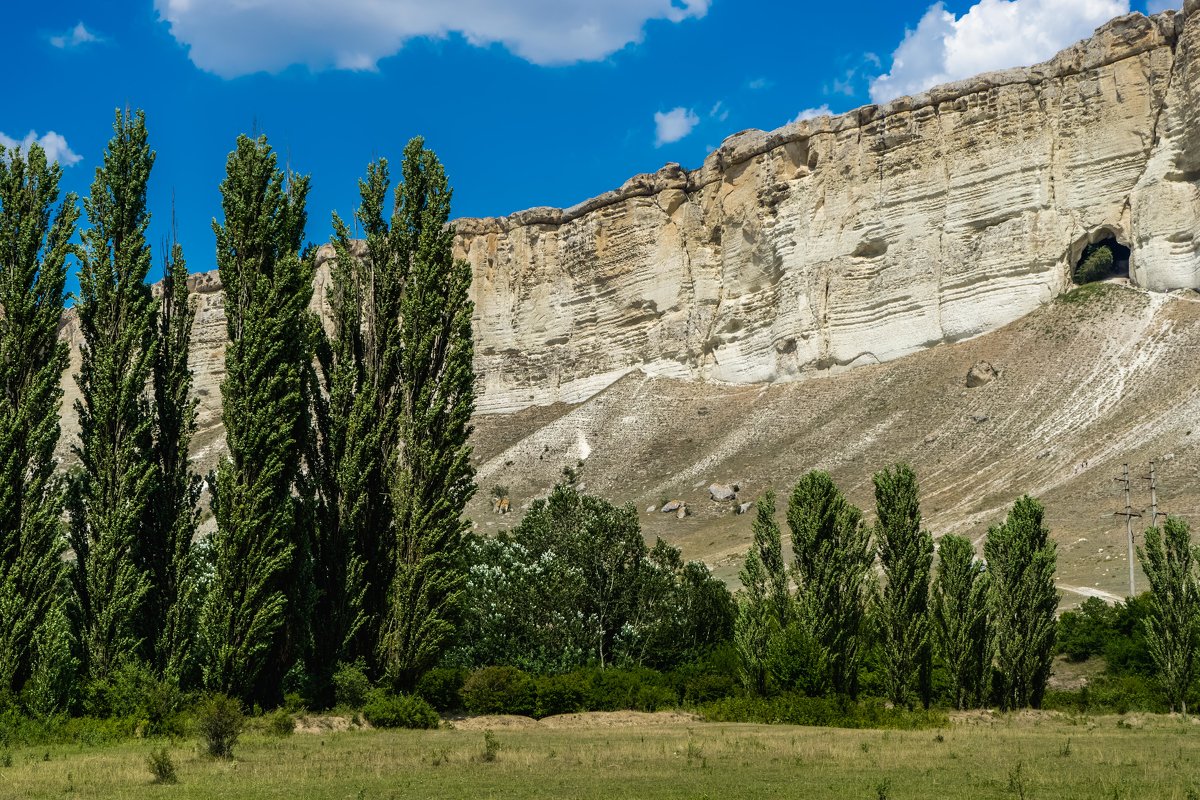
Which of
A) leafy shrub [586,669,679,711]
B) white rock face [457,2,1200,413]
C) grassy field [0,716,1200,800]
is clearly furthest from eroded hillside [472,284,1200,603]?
grassy field [0,716,1200,800]

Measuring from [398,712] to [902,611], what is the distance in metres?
11.0

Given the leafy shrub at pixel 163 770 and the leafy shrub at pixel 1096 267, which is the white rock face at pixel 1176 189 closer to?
the leafy shrub at pixel 1096 267

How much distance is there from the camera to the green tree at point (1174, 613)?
26.2 metres

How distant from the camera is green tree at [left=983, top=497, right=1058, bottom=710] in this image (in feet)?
84.8

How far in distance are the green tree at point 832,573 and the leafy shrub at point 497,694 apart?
6.31 meters

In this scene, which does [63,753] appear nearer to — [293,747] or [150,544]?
[293,747]

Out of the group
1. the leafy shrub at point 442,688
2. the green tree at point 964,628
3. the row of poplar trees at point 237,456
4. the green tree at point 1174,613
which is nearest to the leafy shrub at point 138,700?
the row of poplar trees at point 237,456

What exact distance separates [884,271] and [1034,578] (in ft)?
147

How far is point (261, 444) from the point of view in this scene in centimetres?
2111

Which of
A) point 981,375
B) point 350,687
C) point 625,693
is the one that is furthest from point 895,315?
point 350,687

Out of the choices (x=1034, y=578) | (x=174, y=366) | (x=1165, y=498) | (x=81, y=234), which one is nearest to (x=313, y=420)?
(x=174, y=366)

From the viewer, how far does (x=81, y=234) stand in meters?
22.7

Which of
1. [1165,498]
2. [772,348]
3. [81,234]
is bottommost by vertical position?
[1165,498]

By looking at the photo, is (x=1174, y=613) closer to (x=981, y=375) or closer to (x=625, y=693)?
(x=625, y=693)
